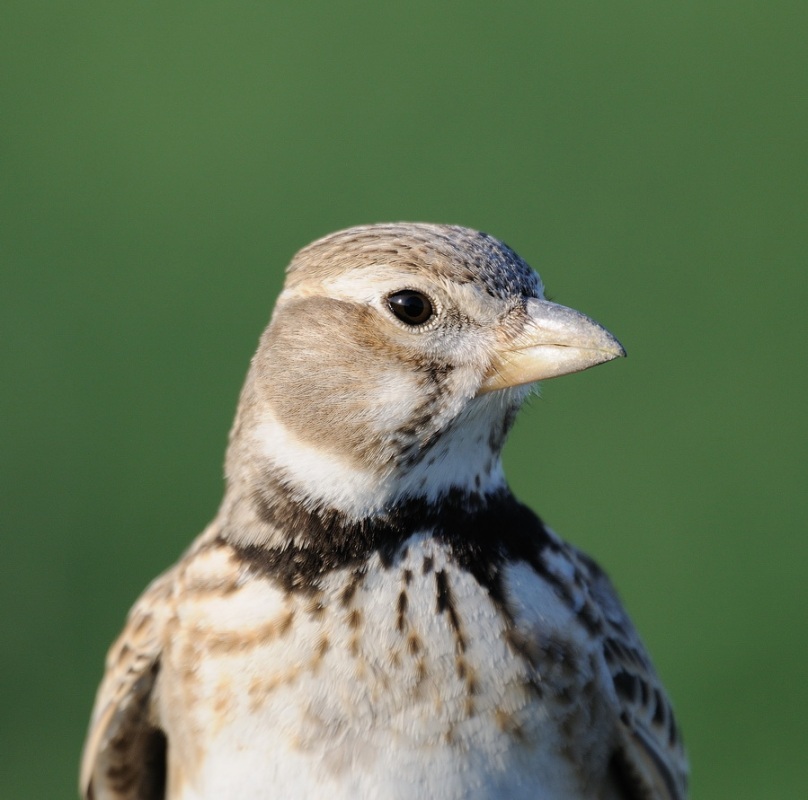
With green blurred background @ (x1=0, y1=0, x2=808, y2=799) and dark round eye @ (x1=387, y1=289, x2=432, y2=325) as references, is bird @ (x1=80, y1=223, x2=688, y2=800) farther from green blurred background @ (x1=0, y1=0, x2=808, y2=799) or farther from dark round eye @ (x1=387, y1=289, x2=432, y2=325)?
green blurred background @ (x1=0, y1=0, x2=808, y2=799)

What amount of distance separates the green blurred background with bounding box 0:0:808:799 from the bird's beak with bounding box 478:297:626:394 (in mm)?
3583

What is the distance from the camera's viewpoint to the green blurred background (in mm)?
7207

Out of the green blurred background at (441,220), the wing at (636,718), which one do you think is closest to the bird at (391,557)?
the wing at (636,718)

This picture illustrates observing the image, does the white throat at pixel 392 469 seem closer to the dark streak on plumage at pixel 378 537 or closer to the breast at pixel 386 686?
the dark streak on plumage at pixel 378 537

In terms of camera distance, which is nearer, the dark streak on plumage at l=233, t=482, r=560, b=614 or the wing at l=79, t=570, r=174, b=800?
the dark streak on plumage at l=233, t=482, r=560, b=614

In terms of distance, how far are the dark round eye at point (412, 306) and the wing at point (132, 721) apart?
1126 mm

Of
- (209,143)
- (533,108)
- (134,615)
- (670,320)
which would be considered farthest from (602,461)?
(134,615)

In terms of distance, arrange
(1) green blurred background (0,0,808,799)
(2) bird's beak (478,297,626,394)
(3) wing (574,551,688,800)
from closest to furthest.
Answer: (2) bird's beak (478,297,626,394) < (3) wing (574,551,688,800) < (1) green blurred background (0,0,808,799)

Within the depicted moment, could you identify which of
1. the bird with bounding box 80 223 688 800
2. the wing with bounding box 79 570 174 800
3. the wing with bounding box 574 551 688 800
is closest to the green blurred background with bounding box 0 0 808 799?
the wing with bounding box 574 551 688 800

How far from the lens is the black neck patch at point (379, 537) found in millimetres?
3549

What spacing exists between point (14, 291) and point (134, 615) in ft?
15.0

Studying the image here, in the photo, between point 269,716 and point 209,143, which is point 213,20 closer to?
A: point 209,143

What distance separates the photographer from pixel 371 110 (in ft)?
30.7

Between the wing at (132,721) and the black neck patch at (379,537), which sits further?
the wing at (132,721)
